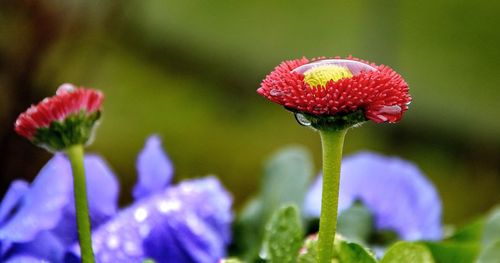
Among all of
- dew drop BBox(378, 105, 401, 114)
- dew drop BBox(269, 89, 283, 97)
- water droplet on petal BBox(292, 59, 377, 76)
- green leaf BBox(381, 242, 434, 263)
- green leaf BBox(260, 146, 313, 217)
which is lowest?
green leaf BBox(381, 242, 434, 263)

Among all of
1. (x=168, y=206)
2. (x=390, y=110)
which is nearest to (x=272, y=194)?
(x=168, y=206)

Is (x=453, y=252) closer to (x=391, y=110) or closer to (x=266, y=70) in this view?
(x=391, y=110)

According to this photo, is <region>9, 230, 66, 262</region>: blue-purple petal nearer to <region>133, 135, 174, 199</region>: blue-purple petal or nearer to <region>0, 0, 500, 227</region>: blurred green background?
<region>133, 135, 174, 199</region>: blue-purple petal

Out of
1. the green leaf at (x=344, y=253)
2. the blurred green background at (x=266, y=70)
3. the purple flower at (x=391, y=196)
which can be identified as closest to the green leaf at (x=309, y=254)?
the green leaf at (x=344, y=253)

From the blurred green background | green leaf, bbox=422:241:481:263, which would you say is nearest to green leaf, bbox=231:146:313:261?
green leaf, bbox=422:241:481:263

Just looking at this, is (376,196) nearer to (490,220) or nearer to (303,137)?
(490,220)

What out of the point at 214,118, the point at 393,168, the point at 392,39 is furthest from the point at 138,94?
the point at 393,168
